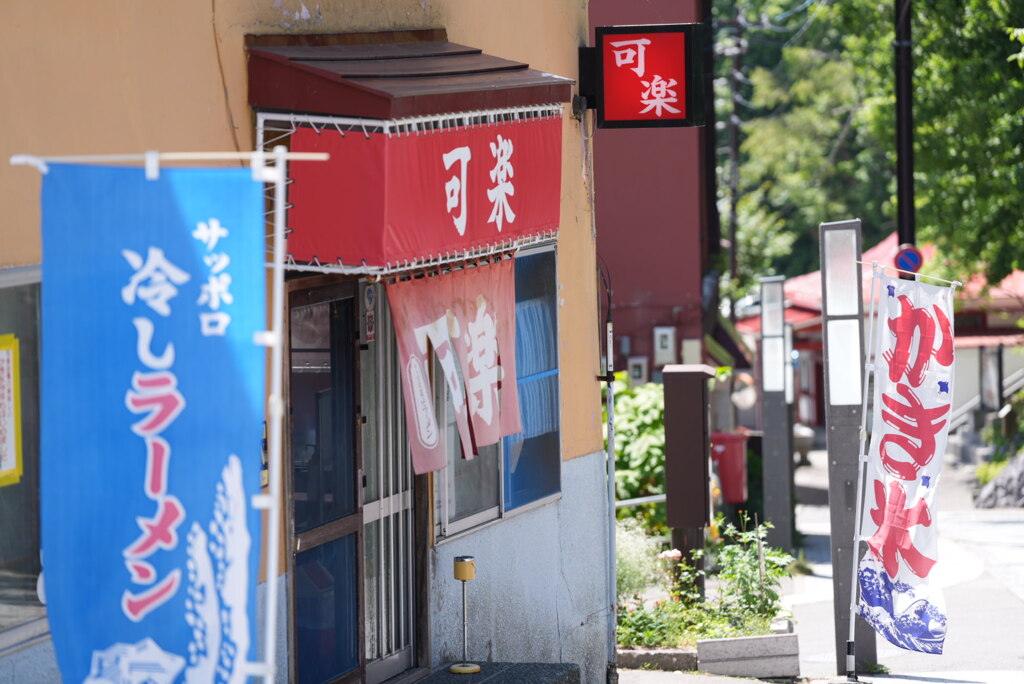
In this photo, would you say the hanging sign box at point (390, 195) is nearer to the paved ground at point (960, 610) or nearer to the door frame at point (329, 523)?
the door frame at point (329, 523)

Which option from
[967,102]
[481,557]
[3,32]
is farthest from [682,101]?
[967,102]

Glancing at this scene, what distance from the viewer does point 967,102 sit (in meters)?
22.1

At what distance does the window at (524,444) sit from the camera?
361 inches

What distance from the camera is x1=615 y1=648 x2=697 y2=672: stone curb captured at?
11.8m

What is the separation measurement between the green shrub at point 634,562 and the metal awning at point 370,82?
6.02m

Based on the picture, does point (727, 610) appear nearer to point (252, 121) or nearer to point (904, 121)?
point (252, 121)

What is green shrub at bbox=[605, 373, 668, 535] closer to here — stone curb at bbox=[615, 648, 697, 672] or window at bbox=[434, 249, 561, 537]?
stone curb at bbox=[615, 648, 697, 672]

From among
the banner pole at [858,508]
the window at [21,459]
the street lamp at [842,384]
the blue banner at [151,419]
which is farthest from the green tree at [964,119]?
the blue banner at [151,419]

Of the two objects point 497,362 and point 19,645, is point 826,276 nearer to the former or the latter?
point 497,362

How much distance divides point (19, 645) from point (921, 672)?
7.96 metres

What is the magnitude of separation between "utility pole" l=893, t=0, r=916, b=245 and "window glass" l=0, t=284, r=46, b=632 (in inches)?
623

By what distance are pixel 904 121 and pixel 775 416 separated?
455 cm

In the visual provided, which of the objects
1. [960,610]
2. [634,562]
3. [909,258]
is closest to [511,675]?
[634,562]

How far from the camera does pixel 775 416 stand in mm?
18594
